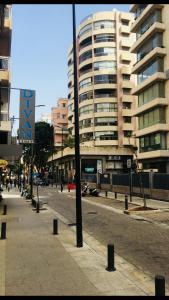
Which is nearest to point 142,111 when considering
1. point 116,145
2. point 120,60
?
point 116,145

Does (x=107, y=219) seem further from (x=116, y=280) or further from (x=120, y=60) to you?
(x=120, y=60)

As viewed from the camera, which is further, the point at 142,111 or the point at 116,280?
the point at 142,111

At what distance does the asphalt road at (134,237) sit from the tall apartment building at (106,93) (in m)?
47.2

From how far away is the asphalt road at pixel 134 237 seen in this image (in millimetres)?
9837

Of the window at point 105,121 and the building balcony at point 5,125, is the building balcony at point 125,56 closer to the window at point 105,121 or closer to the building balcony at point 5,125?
the window at point 105,121

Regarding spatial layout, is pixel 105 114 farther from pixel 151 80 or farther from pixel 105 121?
pixel 151 80

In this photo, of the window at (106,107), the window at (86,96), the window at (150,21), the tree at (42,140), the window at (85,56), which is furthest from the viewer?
the tree at (42,140)

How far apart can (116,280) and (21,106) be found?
1588 cm

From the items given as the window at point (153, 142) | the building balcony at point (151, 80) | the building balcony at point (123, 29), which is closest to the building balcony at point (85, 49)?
the building balcony at point (123, 29)

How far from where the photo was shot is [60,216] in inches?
773

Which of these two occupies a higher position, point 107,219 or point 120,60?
point 120,60

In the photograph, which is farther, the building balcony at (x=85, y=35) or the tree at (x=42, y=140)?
the tree at (x=42, y=140)

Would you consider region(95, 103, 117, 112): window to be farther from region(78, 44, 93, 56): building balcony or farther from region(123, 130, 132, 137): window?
region(78, 44, 93, 56): building balcony

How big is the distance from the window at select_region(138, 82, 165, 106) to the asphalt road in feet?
85.1
